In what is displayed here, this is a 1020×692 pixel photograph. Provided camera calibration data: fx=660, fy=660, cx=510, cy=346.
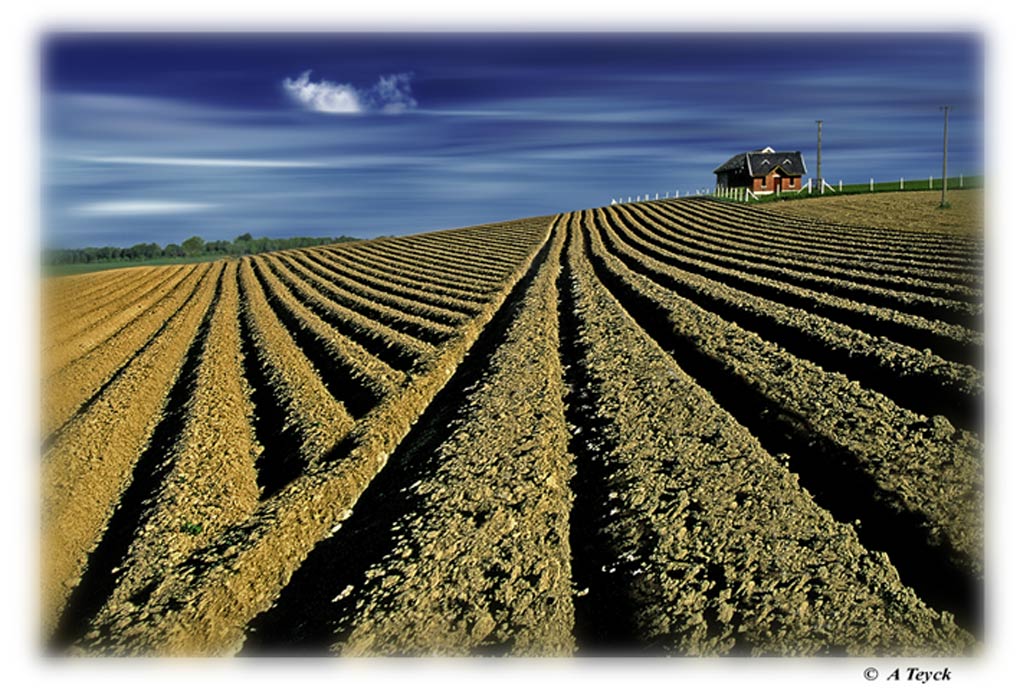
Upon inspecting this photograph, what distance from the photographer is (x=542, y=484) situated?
16.7ft

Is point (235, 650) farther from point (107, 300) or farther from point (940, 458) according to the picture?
point (107, 300)

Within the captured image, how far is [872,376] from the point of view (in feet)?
22.9

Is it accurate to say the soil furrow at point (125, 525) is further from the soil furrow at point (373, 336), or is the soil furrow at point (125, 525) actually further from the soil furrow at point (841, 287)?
→ the soil furrow at point (841, 287)

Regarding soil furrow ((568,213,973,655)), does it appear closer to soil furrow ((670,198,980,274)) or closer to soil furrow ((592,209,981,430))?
soil furrow ((592,209,981,430))

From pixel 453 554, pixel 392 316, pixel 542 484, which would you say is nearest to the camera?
pixel 453 554

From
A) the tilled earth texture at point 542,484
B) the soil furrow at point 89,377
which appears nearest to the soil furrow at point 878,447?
the tilled earth texture at point 542,484

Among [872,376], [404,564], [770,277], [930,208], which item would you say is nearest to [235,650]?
[404,564]

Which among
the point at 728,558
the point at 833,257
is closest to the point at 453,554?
the point at 728,558

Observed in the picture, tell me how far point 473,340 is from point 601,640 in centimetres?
754

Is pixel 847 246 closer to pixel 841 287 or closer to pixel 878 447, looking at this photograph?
pixel 841 287

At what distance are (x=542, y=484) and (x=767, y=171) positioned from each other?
51.6 m

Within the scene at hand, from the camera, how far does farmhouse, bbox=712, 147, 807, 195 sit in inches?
1975

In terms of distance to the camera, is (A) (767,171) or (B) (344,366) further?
(A) (767,171)

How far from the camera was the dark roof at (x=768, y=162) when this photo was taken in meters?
50.7
